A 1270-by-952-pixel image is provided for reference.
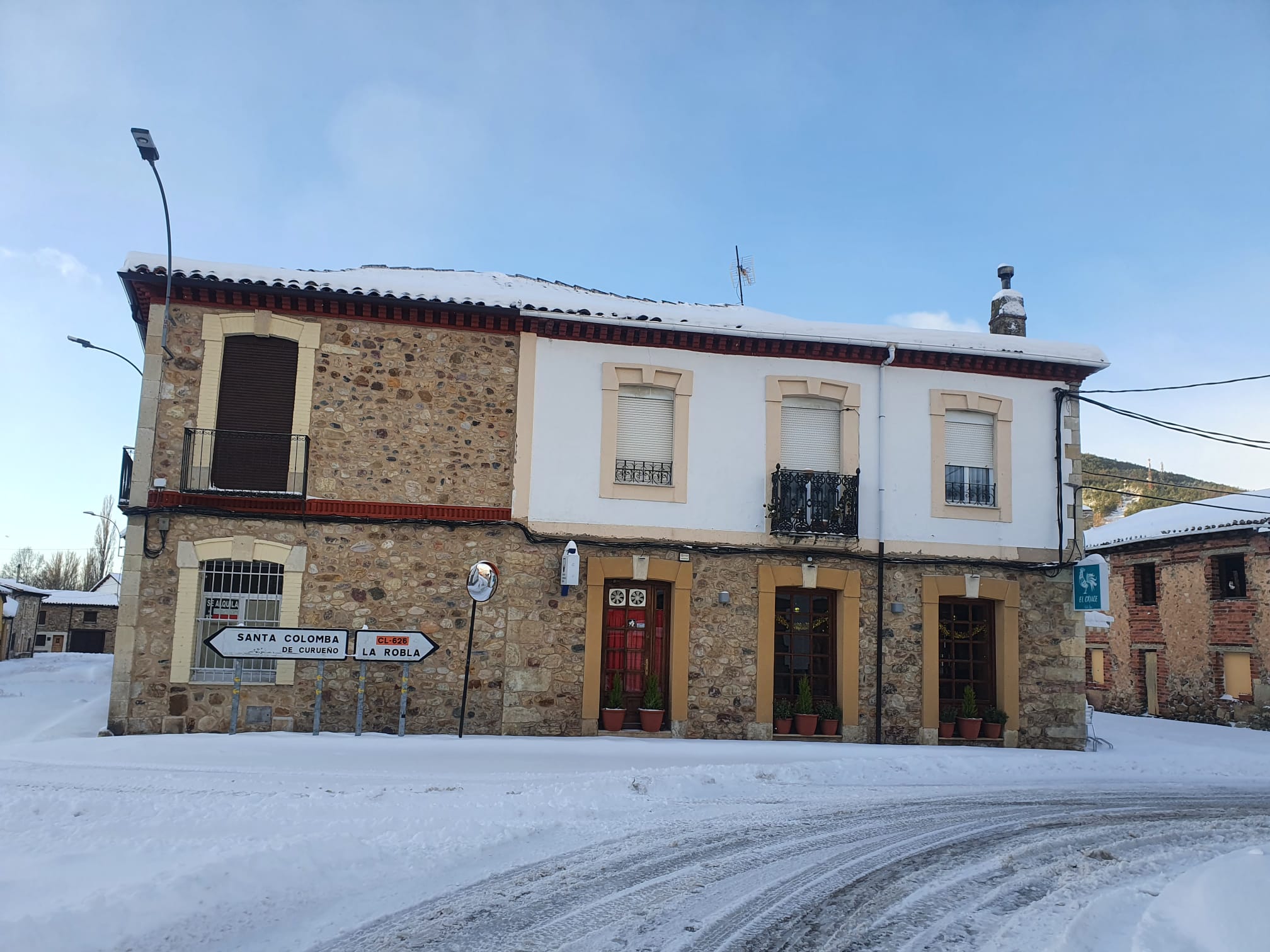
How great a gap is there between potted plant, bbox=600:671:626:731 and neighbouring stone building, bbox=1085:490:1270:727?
1480 centimetres

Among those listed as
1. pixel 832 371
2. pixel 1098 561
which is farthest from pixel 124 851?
pixel 1098 561

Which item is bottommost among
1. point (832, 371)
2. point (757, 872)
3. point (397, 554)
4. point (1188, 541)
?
point (757, 872)

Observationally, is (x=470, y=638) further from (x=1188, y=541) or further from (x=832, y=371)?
(x=1188, y=541)

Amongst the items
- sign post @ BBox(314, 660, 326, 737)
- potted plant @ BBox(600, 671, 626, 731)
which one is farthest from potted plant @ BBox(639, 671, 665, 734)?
sign post @ BBox(314, 660, 326, 737)

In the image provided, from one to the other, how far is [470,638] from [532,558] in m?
1.64

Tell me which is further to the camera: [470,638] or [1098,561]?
[1098,561]

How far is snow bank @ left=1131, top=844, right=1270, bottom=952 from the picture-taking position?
4.62 meters

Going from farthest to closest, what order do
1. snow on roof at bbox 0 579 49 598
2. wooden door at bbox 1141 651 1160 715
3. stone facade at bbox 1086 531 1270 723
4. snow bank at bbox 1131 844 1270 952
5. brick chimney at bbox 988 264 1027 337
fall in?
snow on roof at bbox 0 579 49 598, wooden door at bbox 1141 651 1160 715, stone facade at bbox 1086 531 1270 723, brick chimney at bbox 988 264 1027 337, snow bank at bbox 1131 844 1270 952

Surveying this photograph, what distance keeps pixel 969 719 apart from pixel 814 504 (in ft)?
13.3

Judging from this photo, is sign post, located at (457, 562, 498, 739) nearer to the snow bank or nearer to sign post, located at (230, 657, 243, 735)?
sign post, located at (230, 657, 243, 735)

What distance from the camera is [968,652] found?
13.8m

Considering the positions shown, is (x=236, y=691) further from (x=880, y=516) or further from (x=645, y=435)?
(x=880, y=516)

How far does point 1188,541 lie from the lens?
20859mm

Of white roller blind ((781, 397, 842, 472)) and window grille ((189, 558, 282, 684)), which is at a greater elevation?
white roller blind ((781, 397, 842, 472))
